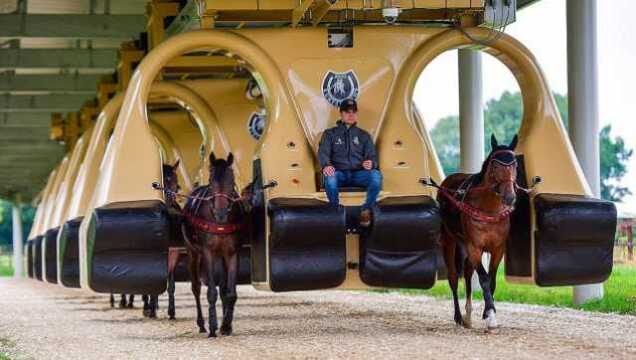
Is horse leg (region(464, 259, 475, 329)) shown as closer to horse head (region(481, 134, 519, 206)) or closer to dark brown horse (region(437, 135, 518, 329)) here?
dark brown horse (region(437, 135, 518, 329))

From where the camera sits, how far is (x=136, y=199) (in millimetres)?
14695

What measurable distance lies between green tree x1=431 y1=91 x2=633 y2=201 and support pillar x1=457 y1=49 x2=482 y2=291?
33.0 ft

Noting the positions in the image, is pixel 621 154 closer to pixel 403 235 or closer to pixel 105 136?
pixel 105 136

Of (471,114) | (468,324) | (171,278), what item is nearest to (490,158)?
(468,324)

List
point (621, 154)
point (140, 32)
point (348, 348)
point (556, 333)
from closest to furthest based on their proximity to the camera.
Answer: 1. point (348, 348)
2. point (556, 333)
3. point (140, 32)
4. point (621, 154)

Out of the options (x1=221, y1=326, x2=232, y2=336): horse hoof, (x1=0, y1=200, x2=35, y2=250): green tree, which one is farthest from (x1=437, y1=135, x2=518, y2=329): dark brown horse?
(x1=0, y1=200, x2=35, y2=250): green tree

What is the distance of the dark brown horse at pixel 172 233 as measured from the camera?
15.9 metres

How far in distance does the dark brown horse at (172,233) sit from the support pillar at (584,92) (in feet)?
16.2

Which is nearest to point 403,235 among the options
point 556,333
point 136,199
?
point 556,333

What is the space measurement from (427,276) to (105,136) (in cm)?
720

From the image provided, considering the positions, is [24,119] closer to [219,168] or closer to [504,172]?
[219,168]

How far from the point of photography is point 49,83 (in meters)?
35.9

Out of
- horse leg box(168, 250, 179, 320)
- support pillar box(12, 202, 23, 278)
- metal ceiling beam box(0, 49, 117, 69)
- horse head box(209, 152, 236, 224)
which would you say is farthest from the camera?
support pillar box(12, 202, 23, 278)

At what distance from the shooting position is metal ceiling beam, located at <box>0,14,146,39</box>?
27.2 metres
